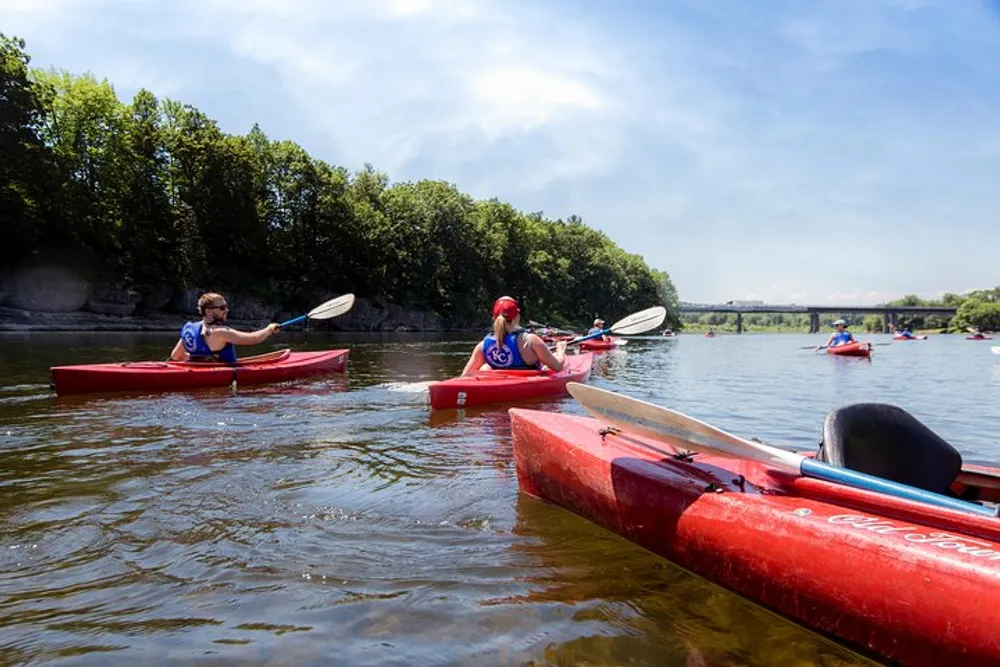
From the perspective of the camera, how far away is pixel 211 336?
31.4 feet

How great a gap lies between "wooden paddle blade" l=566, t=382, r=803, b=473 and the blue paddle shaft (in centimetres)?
9

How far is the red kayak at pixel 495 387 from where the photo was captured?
315 inches

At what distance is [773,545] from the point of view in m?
2.71

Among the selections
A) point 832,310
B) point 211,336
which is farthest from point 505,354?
point 832,310

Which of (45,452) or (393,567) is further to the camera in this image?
(45,452)

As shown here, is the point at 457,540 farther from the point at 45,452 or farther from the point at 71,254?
the point at 71,254

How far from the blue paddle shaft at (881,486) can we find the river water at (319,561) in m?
0.67

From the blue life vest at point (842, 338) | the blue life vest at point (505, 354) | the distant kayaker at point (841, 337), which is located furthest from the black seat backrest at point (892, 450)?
the blue life vest at point (842, 338)

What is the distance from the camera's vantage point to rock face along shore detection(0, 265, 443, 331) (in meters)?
32.1

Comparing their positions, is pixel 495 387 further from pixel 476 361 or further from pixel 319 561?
pixel 319 561

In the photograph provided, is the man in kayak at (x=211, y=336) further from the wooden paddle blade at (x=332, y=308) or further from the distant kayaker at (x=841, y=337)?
the distant kayaker at (x=841, y=337)

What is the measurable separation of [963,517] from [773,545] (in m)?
0.68

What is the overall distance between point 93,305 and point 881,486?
39.9m

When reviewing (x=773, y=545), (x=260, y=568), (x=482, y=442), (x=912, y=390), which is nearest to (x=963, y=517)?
(x=773, y=545)
